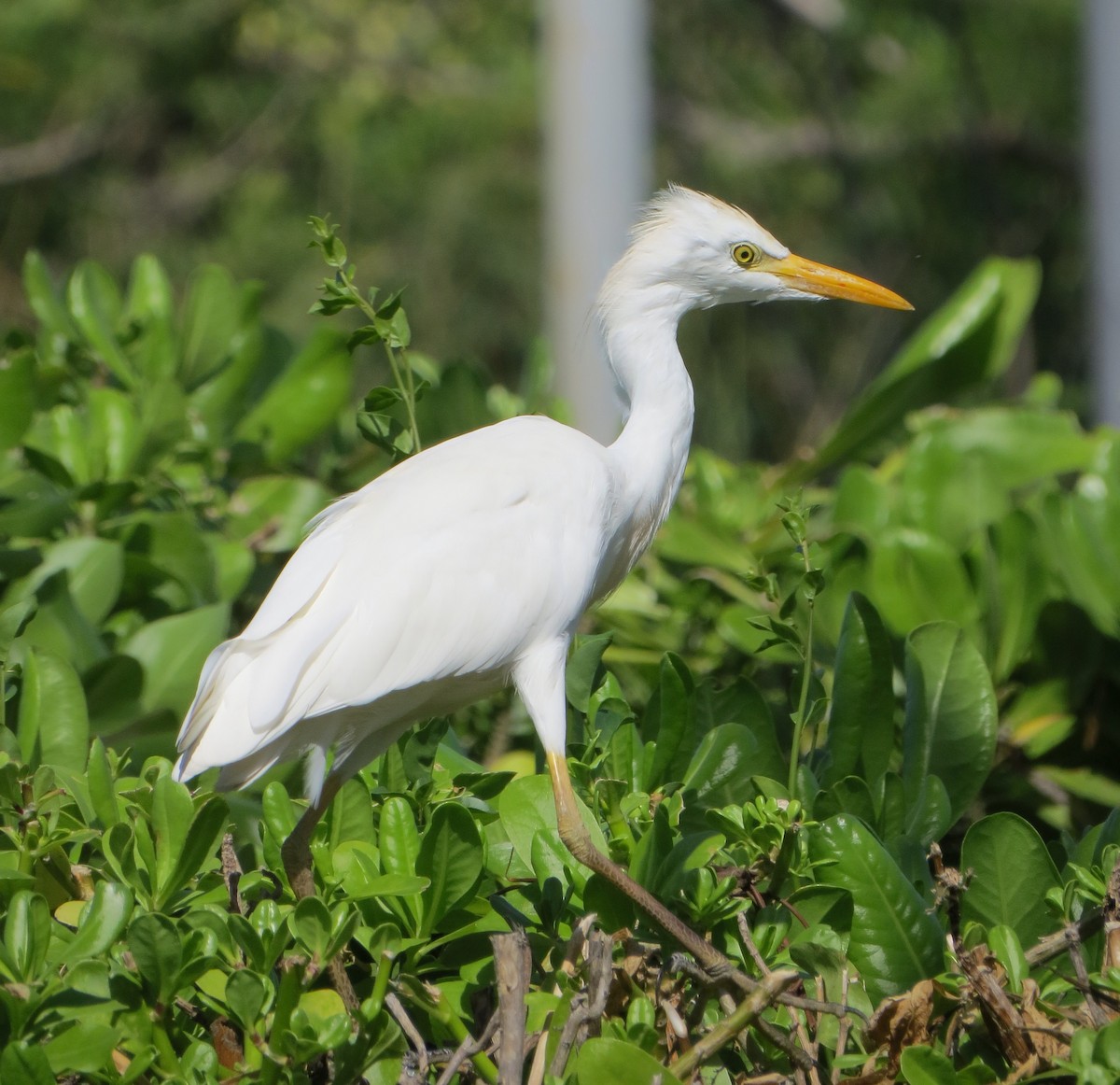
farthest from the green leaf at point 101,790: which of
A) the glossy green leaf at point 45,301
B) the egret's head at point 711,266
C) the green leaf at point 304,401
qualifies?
the glossy green leaf at point 45,301

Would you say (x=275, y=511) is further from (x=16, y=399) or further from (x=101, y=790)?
(x=101, y=790)

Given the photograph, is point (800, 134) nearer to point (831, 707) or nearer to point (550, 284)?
point (550, 284)

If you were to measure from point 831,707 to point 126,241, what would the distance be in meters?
Answer: 8.97

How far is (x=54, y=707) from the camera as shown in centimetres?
209

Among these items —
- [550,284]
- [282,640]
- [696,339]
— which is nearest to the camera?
[282,640]

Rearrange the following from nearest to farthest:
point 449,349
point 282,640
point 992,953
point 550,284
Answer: point 992,953
point 282,640
point 550,284
point 449,349

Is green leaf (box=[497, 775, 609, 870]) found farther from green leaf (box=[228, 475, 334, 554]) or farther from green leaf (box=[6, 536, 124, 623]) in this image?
green leaf (box=[228, 475, 334, 554])

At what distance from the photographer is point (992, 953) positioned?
1.66 meters

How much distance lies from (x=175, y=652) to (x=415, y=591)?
0.57 meters

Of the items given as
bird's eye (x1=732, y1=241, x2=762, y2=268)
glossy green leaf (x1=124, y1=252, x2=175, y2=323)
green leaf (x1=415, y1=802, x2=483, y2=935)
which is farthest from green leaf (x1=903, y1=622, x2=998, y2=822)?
glossy green leaf (x1=124, y1=252, x2=175, y2=323)

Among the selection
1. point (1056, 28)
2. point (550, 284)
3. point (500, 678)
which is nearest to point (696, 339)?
point (1056, 28)

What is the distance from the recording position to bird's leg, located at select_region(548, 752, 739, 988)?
1.78 meters

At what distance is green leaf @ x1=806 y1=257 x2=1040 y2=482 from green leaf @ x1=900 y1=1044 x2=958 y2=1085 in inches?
78.8

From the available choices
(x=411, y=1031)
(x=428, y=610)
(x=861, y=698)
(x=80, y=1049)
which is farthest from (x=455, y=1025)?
(x=861, y=698)
